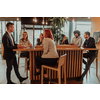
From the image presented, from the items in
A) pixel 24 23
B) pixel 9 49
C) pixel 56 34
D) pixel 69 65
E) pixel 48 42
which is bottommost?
pixel 69 65

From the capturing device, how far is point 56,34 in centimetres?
438

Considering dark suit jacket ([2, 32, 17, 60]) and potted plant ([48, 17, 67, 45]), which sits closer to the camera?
dark suit jacket ([2, 32, 17, 60])

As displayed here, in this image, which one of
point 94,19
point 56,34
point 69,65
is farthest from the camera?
point 94,19

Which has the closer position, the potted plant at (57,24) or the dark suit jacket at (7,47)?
the dark suit jacket at (7,47)

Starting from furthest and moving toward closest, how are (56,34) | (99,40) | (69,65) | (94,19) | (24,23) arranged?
(24,23)
(94,19)
(99,40)
(56,34)
(69,65)

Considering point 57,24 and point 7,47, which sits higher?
point 57,24

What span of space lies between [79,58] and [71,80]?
0.70 meters

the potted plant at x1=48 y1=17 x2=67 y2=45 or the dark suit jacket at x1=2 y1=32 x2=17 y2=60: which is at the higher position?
the potted plant at x1=48 y1=17 x2=67 y2=45

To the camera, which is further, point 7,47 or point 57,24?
point 57,24

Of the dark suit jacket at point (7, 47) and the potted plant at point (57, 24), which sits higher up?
the potted plant at point (57, 24)

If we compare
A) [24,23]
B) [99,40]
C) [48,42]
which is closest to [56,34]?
[48,42]

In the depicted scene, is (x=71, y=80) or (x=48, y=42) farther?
(x=71, y=80)
